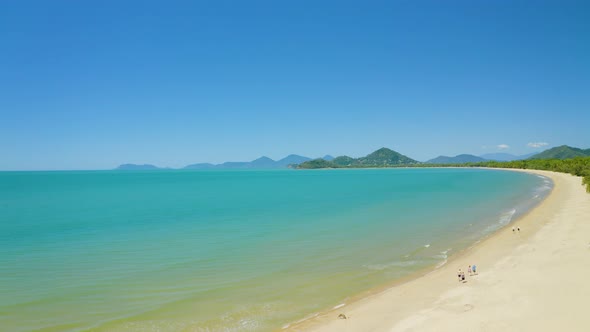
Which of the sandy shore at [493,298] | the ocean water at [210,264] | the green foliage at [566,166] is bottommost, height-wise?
the ocean water at [210,264]

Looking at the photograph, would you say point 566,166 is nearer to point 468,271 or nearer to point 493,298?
point 468,271

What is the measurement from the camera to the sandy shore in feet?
32.8

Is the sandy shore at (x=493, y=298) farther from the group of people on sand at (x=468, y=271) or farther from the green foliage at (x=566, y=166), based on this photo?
the green foliage at (x=566, y=166)

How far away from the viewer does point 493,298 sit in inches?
464

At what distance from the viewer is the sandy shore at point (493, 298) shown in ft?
32.8

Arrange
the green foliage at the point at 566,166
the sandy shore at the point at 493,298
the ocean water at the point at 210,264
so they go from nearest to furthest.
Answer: the sandy shore at the point at 493,298, the ocean water at the point at 210,264, the green foliage at the point at 566,166

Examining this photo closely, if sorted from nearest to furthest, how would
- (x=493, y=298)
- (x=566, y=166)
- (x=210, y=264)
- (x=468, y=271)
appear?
(x=493, y=298) → (x=468, y=271) → (x=210, y=264) → (x=566, y=166)

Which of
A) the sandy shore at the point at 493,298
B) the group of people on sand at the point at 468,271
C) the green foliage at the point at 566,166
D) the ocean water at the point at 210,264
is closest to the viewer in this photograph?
the sandy shore at the point at 493,298

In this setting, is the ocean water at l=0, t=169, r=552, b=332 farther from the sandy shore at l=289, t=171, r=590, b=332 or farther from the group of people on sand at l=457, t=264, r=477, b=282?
the group of people on sand at l=457, t=264, r=477, b=282

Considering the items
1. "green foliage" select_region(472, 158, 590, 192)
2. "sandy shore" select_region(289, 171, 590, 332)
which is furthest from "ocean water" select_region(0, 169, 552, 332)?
"green foliage" select_region(472, 158, 590, 192)

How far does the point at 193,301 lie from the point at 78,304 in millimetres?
4551

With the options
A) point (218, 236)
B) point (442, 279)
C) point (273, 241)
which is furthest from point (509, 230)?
point (218, 236)

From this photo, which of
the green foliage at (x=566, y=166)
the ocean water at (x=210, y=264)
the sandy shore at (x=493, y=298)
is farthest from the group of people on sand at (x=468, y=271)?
the green foliage at (x=566, y=166)

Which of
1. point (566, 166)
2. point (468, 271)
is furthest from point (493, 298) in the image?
point (566, 166)
